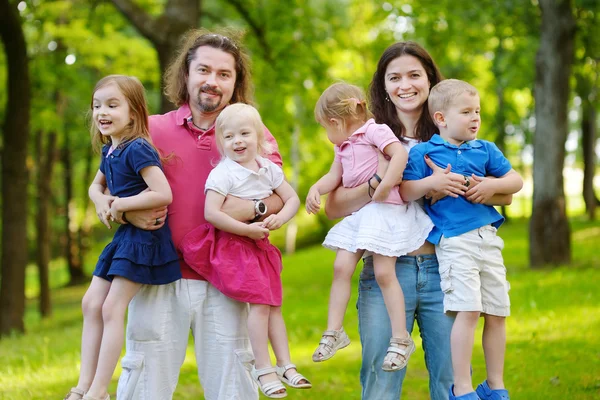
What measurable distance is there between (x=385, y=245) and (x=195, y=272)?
103cm

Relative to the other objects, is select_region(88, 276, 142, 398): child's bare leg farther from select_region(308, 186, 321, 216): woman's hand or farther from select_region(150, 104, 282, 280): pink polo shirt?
select_region(308, 186, 321, 216): woman's hand

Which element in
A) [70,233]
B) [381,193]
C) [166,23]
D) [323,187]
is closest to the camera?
[381,193]

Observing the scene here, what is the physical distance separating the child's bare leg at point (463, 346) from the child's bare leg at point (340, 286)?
0.58 metres

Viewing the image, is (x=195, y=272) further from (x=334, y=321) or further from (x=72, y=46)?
(x=72, y=46)

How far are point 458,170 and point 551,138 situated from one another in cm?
846

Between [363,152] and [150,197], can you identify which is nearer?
[150,197]

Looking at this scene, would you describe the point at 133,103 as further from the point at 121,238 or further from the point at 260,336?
the point at 260,336

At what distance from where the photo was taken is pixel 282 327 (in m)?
4.17

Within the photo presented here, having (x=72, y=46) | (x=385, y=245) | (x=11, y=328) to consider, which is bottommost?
(x=11, y=328)

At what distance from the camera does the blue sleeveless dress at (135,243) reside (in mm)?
3910

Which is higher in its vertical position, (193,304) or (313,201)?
(313,201)

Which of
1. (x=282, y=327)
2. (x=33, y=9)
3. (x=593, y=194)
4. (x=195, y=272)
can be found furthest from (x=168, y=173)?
(x=593, y=194)

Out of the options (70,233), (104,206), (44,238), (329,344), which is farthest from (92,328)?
(70,233)

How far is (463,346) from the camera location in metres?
3.80
